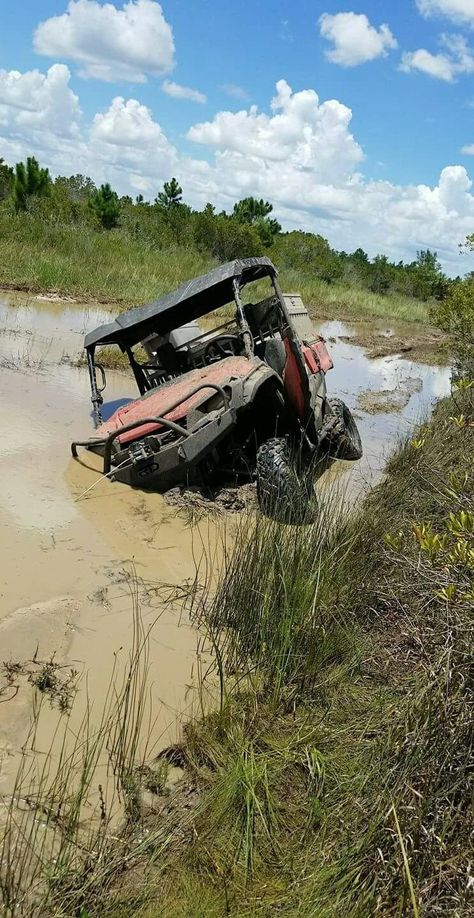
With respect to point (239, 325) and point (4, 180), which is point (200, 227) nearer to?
point (4, 180)

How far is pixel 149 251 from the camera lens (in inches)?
933

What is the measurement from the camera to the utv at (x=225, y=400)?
5.97 meters

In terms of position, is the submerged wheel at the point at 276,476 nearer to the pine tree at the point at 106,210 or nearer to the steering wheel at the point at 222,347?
the steering wheel at the point at 222,347

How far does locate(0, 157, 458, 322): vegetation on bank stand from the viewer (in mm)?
18703

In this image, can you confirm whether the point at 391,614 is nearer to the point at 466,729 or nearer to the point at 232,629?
the point at 232,629

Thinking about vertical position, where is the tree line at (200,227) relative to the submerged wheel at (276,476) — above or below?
above

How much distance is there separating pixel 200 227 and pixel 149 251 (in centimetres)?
628

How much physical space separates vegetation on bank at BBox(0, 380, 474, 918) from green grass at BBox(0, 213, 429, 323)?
49.0ft

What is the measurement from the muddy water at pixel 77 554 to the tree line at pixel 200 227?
11.7 m

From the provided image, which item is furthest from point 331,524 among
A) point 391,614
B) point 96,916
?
point 96,916

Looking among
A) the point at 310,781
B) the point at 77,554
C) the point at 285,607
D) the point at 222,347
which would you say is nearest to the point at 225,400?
the point at 77,554

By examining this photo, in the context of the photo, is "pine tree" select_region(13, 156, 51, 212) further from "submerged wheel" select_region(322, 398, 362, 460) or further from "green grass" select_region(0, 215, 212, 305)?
"submerged wheel" select_region(322, 398, 362, 460)

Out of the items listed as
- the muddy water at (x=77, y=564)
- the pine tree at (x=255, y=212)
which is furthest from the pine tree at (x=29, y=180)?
the muddy water at (x=77, y=564)

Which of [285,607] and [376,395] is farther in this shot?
[376,395]
